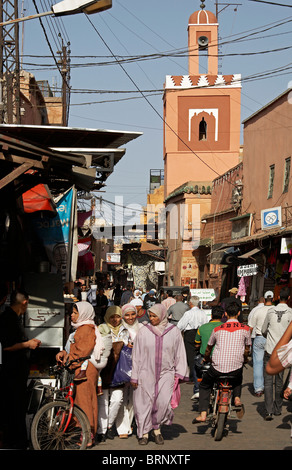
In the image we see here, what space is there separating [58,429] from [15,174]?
2586 mm

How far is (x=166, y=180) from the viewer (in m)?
49.8

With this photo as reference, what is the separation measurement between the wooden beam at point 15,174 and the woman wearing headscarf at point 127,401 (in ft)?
9.95

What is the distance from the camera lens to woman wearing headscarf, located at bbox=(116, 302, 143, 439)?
378 inches

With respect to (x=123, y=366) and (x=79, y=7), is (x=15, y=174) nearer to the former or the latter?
(x=79, y=7)

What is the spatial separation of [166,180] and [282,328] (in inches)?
1514

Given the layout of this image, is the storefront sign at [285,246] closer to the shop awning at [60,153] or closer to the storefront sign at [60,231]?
the shop awning at [60,153]

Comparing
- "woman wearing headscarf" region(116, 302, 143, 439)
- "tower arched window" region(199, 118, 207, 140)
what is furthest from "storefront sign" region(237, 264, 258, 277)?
"tower arched window" region(199, 118, 207, 140)

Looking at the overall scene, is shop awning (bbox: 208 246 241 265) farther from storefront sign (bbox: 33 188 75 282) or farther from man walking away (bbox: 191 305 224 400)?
storefront sign (bbox: 33 188 75 282)

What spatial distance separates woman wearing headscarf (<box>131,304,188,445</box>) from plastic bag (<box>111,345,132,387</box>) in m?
0.36

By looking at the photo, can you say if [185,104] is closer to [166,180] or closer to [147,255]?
[166,180]

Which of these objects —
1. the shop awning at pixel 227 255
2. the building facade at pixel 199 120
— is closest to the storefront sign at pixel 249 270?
the shop awning at pixel 227 255

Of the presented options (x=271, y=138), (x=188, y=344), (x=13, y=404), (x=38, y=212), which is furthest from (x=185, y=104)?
(x=13, y=404)

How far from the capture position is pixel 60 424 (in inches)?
304

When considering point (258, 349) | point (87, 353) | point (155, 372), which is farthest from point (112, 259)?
point (87, 353)
